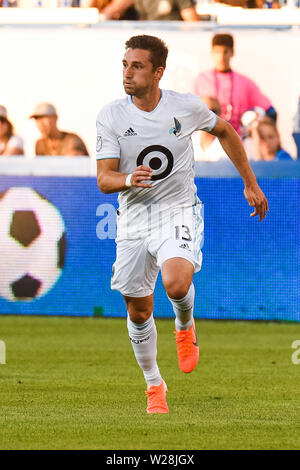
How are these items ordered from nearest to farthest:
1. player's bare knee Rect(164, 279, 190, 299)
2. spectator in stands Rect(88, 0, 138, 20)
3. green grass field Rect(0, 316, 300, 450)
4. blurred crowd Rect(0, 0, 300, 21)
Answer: green grass field Rect(0, 316, 300, 450)
player's bare knee Rect(164, 279, 190, 299)
blurred crowd Rect(0, 0, 300, 21)
spectator in stands Rect(88, 0, 138, 20)

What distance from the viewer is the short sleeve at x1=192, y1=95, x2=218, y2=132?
23.8 ft

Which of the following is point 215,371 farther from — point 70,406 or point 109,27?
point 109,27

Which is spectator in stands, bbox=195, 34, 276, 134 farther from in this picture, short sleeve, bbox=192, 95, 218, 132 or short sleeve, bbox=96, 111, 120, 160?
short sleeve, bbox=96, 111, 120, 160

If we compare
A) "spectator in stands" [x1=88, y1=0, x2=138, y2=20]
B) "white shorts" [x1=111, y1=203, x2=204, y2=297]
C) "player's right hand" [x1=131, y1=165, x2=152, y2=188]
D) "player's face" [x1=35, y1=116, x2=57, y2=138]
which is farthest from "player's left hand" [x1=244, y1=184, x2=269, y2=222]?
"spectator in stands" [x1=88, y1=0, x2=138, y2=20]

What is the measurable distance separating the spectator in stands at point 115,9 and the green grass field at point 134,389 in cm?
476

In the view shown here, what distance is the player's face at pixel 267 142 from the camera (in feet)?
47.9

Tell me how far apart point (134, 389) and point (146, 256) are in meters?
1.62

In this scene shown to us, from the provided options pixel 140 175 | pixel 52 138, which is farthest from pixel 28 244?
pixel 140 175

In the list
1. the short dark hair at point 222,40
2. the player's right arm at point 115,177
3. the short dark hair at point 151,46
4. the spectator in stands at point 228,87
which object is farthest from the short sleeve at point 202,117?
the short dark hair at point 222,40

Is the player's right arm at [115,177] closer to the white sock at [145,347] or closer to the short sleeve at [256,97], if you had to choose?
the white sock at [145,347]

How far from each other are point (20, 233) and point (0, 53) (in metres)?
3.83

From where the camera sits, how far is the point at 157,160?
280 inches

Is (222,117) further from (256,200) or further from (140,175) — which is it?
(140,175)

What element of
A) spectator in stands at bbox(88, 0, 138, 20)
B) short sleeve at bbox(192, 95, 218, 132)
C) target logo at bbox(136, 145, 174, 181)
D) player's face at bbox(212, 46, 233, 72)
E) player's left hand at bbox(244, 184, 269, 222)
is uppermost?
spectator in stands at bbox(88, 0, 138, 20)
